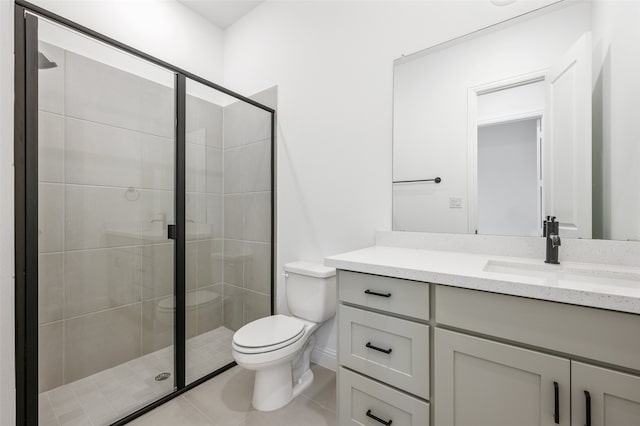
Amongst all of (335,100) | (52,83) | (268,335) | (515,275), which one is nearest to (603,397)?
(515,275)

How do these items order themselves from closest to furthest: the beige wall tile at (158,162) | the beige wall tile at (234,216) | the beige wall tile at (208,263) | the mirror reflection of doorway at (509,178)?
the mirror reflection of doorway at (509,178) < the beige wall tile at (158,162) < the beige wall tile at (208,263) < the beige wall tile at (234,216)

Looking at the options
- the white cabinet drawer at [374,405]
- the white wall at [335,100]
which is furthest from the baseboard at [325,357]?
the white cabinet drawer at [374,405]

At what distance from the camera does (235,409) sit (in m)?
1.54

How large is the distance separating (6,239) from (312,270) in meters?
1.52

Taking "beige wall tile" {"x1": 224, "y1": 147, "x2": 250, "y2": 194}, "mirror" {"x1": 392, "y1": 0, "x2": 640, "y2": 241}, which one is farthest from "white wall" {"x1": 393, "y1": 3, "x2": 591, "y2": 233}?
"beige wall tile" {"x1": 224, "y1": 147, "x2": 250, "y2": 194}

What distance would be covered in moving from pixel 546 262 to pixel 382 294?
2.34ft

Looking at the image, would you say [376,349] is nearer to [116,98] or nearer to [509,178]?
[509,178]

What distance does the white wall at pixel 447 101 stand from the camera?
50.3 inches

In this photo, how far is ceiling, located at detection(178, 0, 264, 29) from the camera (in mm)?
2352

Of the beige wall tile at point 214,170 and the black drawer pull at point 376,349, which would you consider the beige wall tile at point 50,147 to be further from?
the black drawer pull at point 376,349

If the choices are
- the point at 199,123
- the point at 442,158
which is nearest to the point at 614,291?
the point at 442,158

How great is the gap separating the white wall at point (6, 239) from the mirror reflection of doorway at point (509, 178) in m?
2.30

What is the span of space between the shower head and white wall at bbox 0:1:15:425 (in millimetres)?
275

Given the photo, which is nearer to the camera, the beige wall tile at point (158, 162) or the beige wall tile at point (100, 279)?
the beige wall tile at point (100, 279)
